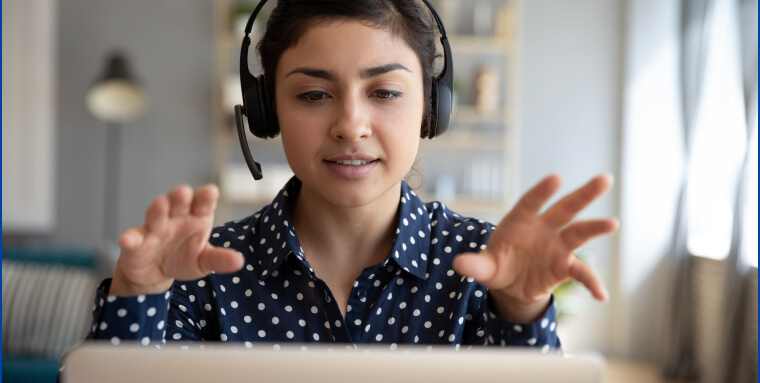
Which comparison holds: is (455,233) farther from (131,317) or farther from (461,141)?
(461,141)

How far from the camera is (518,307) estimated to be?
856 millimetres

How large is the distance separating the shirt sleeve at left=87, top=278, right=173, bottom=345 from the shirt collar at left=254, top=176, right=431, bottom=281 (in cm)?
28

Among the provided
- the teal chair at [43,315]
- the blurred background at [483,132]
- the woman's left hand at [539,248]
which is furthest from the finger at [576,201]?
the blurred background at [483,132]

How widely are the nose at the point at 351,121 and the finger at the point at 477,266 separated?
0.33 metres

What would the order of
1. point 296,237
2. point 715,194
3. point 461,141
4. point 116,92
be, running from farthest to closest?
point 461,141
point 116,92
point 715,194
point 296,237

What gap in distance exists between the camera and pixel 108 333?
35.0 inches

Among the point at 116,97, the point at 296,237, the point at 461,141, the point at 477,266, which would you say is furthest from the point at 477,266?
the point at 116,97

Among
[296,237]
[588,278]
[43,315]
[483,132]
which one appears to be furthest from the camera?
[483,132]

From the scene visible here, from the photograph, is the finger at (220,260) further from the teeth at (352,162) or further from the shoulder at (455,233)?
the shoulder at (455,233)

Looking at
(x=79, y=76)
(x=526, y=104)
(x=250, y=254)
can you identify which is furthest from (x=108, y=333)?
(x=79, y=76)

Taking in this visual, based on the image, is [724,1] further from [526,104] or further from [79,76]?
[79,76]

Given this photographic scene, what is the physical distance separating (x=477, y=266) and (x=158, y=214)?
0.31 meters

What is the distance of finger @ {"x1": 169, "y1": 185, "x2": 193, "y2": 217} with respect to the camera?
74 cm

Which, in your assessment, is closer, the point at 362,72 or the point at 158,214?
the point at 158,214
